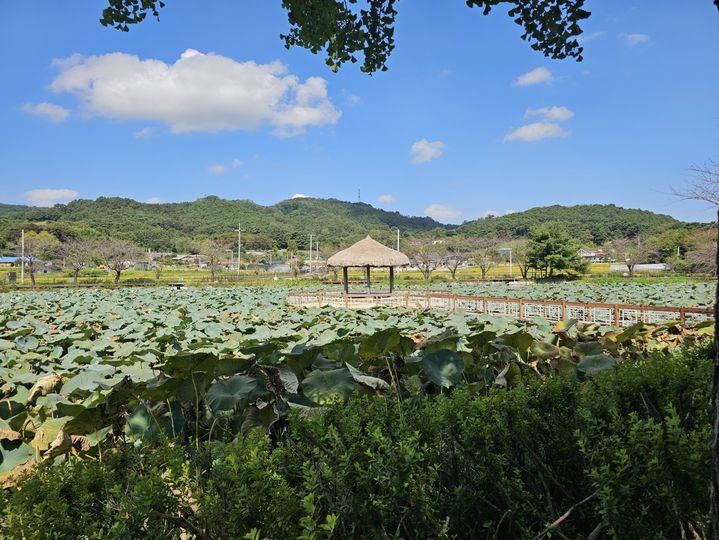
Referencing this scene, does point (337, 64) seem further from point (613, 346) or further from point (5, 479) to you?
point (5, 479)

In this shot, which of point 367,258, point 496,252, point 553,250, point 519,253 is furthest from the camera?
point 496,252

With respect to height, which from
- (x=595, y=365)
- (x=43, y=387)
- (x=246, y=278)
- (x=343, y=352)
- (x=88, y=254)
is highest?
(x=88, y=254)

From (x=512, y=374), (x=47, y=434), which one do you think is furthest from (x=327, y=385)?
(x=47, y=434)

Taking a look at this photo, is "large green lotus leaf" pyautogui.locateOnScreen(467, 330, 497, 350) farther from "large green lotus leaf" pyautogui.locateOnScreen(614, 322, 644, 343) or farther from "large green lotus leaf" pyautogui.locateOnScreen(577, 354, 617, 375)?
"large green lotus leaf" pyautogui.locateOnScreen(614, 322, 644, 343)

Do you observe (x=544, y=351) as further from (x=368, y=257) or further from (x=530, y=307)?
(x=368, y=257)

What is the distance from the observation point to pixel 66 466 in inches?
57.2

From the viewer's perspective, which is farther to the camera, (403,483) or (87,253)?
(87,253)

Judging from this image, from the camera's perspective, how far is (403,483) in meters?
1.40

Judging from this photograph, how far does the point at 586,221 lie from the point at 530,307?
277 feet

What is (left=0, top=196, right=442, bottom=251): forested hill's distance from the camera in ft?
252

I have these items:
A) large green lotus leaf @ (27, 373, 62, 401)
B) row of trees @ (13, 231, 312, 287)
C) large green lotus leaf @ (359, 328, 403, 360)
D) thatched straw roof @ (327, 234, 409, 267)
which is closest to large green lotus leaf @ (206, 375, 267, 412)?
large green lotus leaf @ (359, 328, 403, 360)

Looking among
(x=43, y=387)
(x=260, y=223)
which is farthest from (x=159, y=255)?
(x=43, y=387)

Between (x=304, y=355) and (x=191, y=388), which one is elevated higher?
(x=304, y=355)

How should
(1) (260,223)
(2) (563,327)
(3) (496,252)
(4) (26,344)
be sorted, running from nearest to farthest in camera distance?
(2) (563,327)
(4) (26,344)
(3) (496,252)
(1) (260,223)
